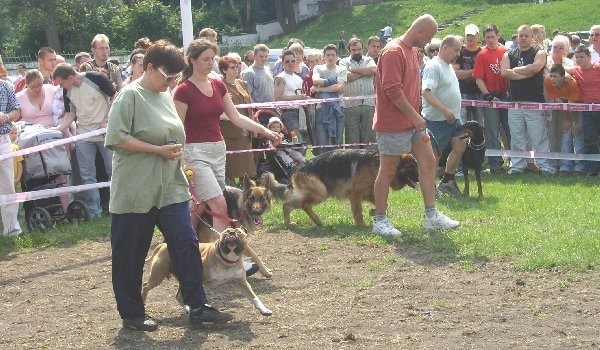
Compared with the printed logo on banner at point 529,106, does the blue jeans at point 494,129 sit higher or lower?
lower

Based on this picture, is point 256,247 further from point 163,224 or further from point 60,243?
point 163,224

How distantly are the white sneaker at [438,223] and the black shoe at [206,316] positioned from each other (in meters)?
3.55

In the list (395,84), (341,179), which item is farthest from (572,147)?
(395,84)

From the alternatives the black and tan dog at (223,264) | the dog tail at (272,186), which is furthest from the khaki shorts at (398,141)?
the black and tan dog at (223,264)

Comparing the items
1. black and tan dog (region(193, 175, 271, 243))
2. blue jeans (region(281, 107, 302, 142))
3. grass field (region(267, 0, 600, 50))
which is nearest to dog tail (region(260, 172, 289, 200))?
black and tan dog (region(193, 175, 271, 243))

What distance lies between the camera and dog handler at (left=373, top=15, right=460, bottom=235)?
8969mm

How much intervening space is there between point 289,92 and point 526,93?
346cm

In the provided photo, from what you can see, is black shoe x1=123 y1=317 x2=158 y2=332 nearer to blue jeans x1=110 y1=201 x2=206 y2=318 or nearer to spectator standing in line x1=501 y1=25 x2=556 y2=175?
blue jeans x1=110 y1=201 x2=206 y2=318

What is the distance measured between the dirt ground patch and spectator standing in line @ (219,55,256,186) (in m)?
1.23

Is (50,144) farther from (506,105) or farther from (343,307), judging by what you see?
(506,105)

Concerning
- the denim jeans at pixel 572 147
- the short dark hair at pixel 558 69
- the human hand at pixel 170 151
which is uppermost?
the human hand at pixel 170 151

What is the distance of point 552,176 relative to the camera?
13680 mm

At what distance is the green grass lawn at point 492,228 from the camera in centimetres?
832

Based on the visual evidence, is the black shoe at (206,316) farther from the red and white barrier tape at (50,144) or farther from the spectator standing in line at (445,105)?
the spectator standing in line at (445,105)
